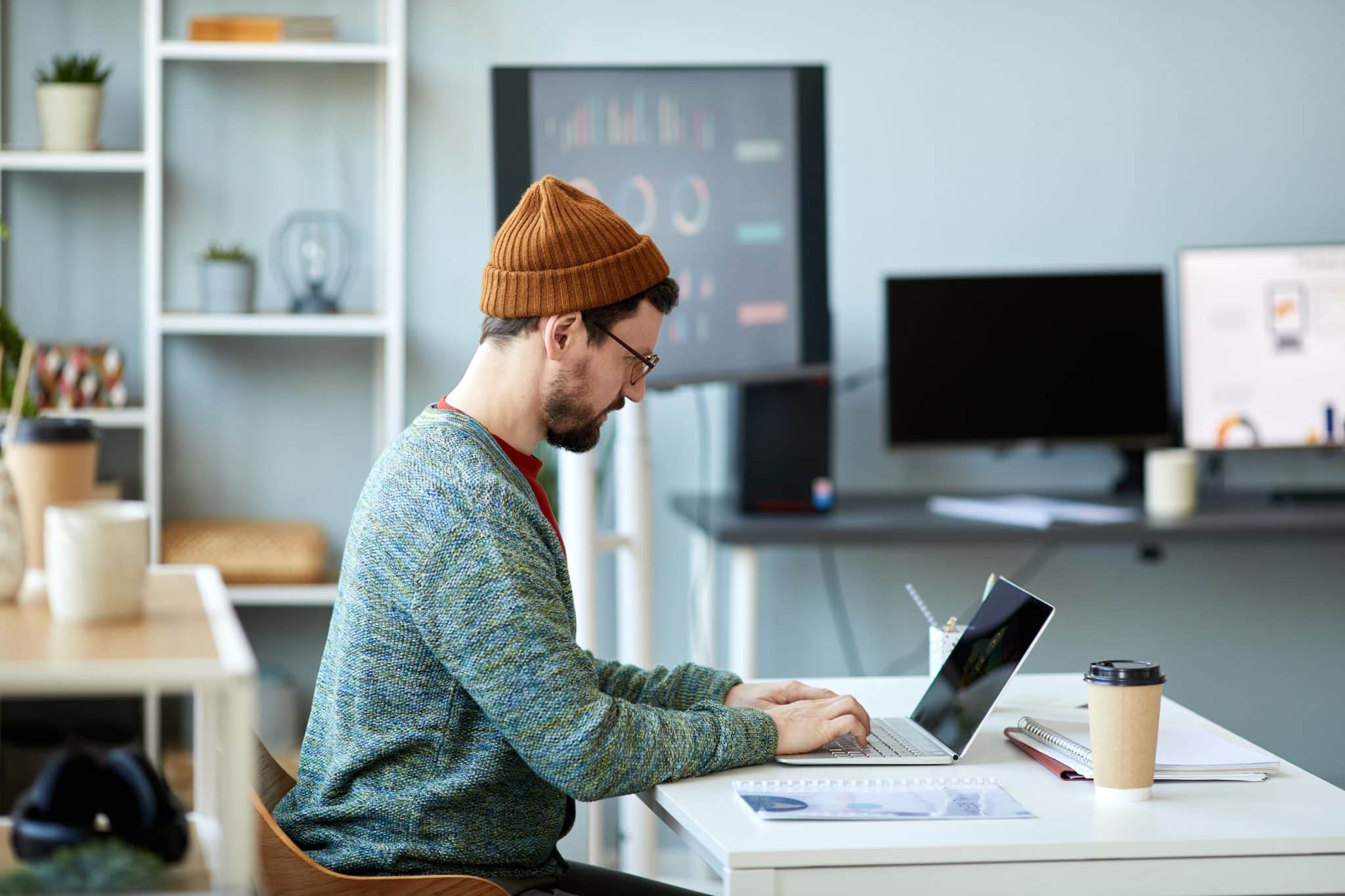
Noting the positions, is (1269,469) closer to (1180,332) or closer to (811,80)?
(1180,332)

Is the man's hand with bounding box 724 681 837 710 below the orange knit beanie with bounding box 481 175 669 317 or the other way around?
below

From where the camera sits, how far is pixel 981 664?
1606mm

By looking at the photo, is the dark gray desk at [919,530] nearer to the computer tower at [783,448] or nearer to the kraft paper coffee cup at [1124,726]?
the computer tower at [783,448]

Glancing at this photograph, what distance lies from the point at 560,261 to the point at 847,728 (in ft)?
1.91

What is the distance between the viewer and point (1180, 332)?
336cm

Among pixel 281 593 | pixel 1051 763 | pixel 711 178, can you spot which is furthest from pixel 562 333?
pixel 281 593

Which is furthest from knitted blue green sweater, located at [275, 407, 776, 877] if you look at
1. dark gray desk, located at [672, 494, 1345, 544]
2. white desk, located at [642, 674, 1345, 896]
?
dark gray desk, located at [672, 494, 1345, 544]

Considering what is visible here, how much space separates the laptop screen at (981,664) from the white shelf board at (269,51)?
203 cm

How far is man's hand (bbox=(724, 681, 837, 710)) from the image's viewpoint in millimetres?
1702

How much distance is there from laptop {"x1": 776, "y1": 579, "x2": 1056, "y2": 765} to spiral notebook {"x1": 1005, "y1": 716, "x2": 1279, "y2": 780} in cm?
7

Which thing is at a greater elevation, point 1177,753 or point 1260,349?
point 1260,349

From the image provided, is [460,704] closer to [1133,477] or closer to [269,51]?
[269,51]

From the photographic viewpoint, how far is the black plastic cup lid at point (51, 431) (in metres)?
1.23

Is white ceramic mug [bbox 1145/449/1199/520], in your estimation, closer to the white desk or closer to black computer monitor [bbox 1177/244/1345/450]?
black computer monitor [bbox 1177/244/1345/450]
